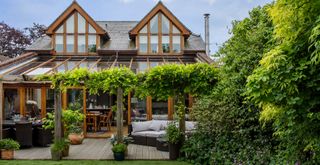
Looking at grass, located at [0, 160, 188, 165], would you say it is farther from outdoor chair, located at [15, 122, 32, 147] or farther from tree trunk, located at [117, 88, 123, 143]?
outdoor chair, located at [15, 122, 32, 147]

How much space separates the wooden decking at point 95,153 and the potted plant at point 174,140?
0.36 meters

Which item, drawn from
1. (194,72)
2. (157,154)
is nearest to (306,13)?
(194,72)

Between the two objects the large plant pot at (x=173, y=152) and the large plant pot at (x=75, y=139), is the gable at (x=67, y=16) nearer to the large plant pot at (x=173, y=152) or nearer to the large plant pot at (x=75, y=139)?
the large plant pot at (x=75, y=139)

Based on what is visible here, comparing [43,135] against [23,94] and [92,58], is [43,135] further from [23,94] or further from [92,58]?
[92,58]

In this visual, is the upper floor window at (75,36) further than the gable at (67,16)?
Yes

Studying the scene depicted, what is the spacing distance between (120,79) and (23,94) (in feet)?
20.2

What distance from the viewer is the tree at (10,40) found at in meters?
27.3

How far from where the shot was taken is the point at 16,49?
1093 inches

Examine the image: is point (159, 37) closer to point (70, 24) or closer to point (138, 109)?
point (138, 109)

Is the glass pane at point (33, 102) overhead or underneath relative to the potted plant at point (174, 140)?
overhead

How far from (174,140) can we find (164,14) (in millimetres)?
7864

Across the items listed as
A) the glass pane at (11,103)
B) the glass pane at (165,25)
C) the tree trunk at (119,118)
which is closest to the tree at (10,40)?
the glass pane at (11,103)

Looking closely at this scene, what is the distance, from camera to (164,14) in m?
15.6

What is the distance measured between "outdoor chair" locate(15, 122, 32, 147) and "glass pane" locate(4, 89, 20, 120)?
109 inches
